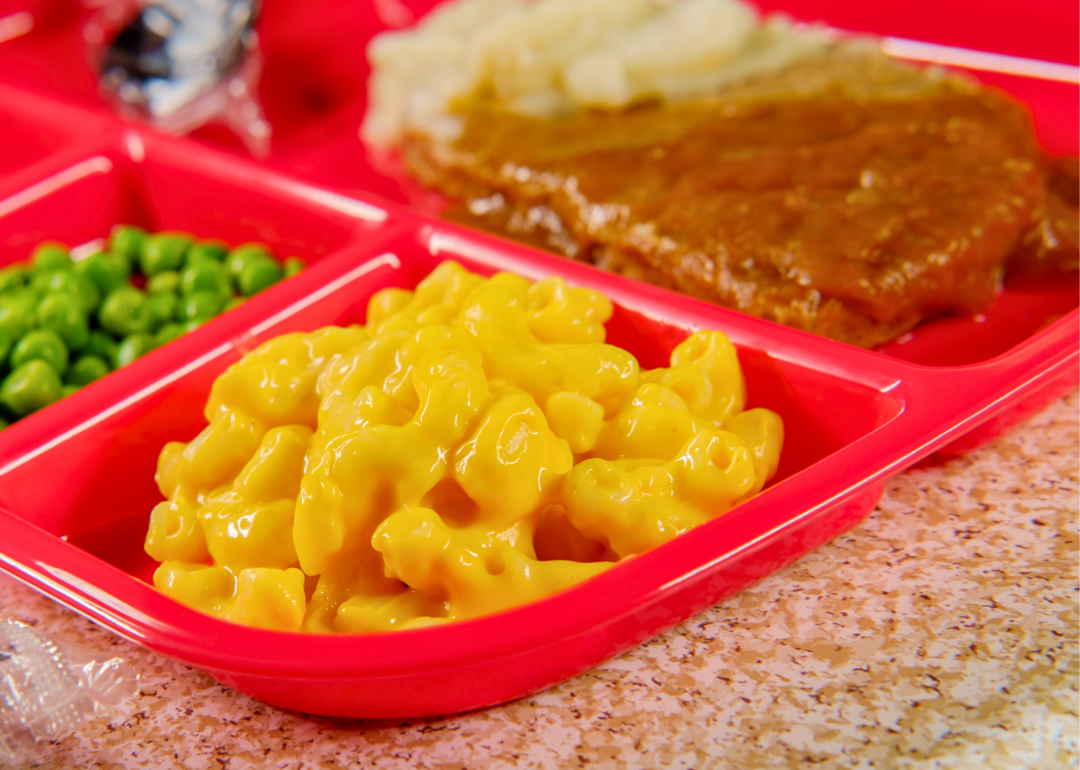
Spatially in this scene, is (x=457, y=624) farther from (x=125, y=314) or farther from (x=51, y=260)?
(x=51, y=260)

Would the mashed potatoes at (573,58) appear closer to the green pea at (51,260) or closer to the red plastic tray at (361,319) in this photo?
the red plastic tray at (361,319)

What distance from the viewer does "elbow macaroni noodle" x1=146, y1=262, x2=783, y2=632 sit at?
1.16m

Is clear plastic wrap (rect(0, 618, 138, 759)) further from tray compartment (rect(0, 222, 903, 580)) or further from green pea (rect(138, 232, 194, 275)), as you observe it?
green pea (rect(138, 232, 194, 275))

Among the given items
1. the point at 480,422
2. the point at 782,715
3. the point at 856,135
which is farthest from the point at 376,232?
the point at 782,715

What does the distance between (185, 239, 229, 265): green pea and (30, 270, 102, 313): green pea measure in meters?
0.20

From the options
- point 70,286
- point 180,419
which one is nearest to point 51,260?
point 70,286

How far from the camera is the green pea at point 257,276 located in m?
2.03

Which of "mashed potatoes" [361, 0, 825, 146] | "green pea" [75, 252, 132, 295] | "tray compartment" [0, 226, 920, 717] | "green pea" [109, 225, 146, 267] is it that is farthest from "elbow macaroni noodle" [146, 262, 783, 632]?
"mashed potatoes" [361, 0, 825, 146]

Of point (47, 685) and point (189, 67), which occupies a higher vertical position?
point (189, 67)

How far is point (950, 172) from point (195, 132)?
209 cm

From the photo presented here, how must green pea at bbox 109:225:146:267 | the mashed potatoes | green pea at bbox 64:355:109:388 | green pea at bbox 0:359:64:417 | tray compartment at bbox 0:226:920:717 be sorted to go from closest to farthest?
tray compartment at bbox 0:226:920:717, green pea at bbox 0:359:64:417, green pea at bbox 64:355:109:388, green pea at bbox 109:225:146:267, the mashed potatoes

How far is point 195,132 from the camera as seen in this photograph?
2.97m

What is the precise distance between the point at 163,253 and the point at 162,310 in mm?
213

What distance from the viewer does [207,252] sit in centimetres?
213
